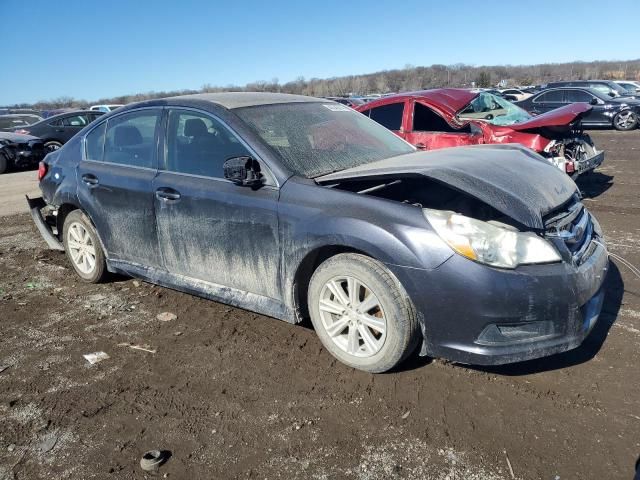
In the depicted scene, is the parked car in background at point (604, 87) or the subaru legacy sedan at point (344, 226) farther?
the parked car in background at point (604, 87)

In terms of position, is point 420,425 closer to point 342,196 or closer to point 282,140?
point 342,196

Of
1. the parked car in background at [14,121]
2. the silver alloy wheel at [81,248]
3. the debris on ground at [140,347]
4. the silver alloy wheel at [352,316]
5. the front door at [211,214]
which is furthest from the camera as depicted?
the parked car in background at [14,121]

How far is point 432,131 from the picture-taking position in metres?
7.68

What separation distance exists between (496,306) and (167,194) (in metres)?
2.46

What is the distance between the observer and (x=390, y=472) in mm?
2385

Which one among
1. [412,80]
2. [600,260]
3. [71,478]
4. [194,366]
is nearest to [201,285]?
[194,366]

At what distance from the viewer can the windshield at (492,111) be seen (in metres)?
7.86

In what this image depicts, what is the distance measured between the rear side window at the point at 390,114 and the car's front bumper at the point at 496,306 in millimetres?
5406

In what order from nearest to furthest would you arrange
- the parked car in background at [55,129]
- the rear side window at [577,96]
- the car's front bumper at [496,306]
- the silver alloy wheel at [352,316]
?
the car's front bumper at [496,306] < the silver alloy wheel at [352,316] < the parked car in background at [55,129] < the rear side window at [577,96]

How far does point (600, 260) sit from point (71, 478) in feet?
10.3

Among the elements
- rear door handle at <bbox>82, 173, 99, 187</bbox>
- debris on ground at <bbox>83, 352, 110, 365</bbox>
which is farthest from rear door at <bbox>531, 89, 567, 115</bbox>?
debris on ground at <bbox>83, 352, 110, 365</bbox>

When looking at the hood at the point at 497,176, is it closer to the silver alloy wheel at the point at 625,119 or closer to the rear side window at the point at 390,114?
the rear side window at the point at 390,114

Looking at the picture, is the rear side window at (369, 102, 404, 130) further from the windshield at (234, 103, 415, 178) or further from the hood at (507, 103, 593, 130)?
the windshield at (234, 103, 415, 178)

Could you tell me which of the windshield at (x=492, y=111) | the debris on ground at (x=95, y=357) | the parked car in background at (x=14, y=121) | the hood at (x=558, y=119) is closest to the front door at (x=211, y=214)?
the debris on ground at (x=95, y=357)
